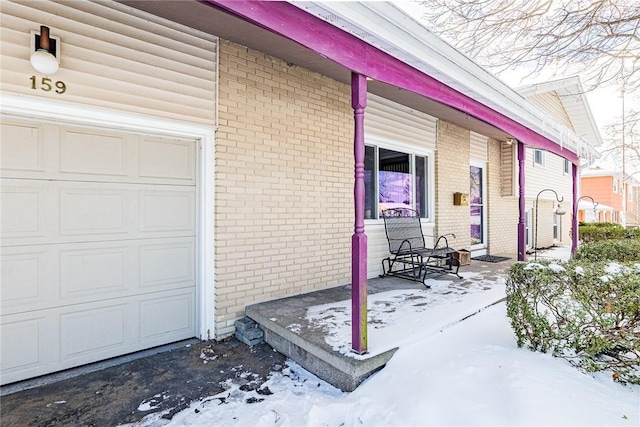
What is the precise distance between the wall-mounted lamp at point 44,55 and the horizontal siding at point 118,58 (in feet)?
0.22

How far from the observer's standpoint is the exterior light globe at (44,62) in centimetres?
262

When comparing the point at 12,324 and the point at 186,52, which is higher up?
the point at 186,52

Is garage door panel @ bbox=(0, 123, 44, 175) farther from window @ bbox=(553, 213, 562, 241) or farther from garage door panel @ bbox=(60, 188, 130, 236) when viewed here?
window @ bbox=(553, 213, 562, 241)

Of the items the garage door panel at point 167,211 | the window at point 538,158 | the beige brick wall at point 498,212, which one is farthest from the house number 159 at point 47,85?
the window at point 538,158

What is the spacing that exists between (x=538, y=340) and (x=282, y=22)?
304cm

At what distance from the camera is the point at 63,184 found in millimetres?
2998

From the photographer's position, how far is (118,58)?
3094 millimetres

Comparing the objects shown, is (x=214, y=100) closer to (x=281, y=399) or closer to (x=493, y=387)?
(x=281, y=399)

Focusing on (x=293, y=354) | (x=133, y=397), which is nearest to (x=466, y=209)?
(x=293, y=354)

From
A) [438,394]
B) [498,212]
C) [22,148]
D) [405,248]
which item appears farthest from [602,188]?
[22,148]

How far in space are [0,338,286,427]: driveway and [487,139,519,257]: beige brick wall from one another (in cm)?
665

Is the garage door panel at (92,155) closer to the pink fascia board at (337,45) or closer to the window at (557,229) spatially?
the pink fascia board at (337,45)

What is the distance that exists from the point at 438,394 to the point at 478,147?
6.55 m

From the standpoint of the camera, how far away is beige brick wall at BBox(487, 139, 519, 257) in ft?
26.8
